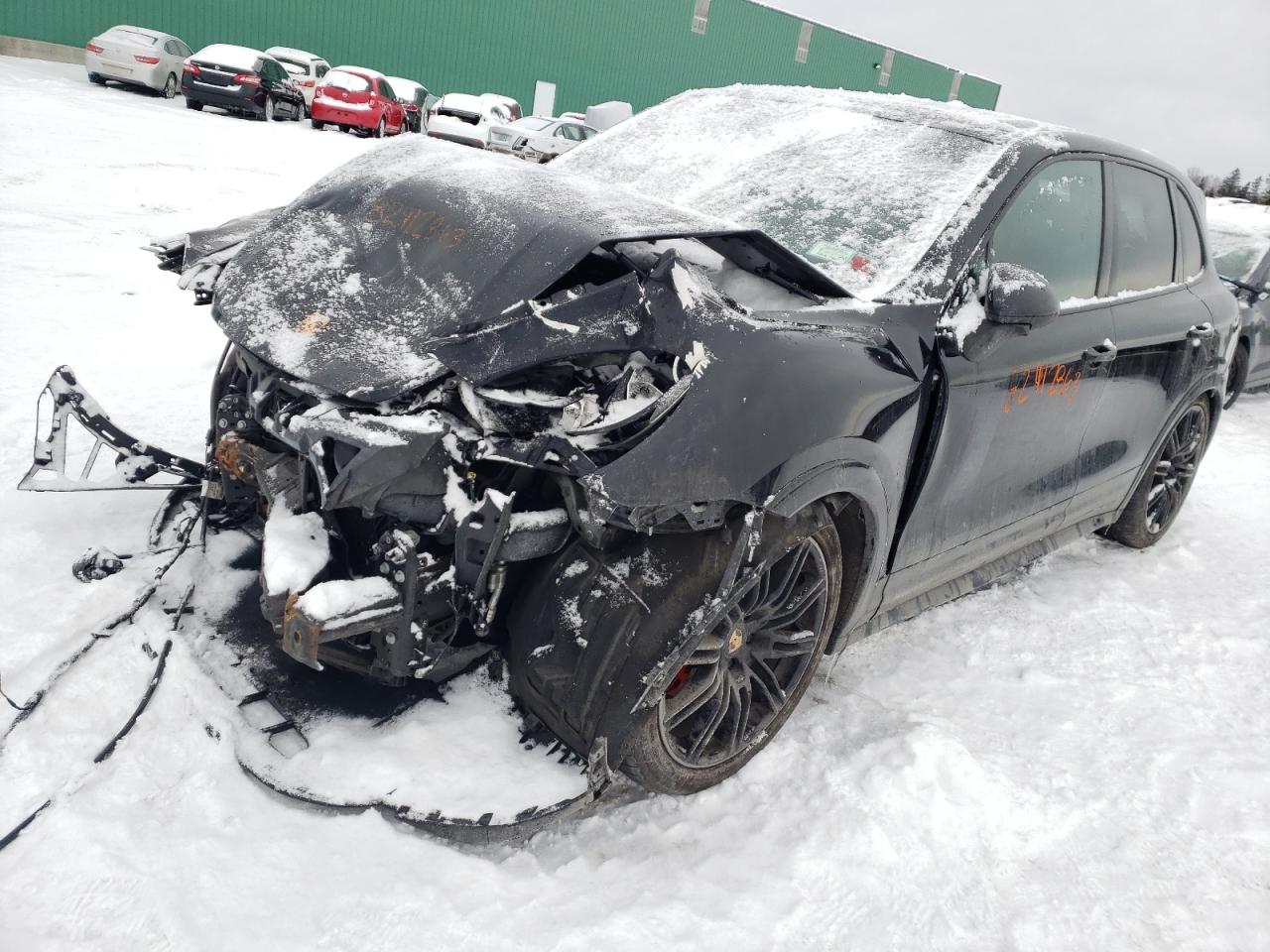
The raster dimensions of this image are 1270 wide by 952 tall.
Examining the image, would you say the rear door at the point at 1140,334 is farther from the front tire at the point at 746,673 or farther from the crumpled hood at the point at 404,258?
the crumpled hood at the point at 404,258

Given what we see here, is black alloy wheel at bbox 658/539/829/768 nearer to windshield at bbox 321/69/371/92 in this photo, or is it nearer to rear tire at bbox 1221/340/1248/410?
rear tire at bbox 1221/340/1248/410

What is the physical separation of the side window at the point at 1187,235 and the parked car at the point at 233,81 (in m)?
17.3

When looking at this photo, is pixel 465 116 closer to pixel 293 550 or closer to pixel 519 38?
pixel 519 38

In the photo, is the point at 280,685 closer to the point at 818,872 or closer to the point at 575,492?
the point at 575,492

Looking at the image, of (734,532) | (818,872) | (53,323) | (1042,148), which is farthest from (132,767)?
(53,323)

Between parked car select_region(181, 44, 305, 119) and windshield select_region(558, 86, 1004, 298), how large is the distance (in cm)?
1605

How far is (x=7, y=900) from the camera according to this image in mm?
1829

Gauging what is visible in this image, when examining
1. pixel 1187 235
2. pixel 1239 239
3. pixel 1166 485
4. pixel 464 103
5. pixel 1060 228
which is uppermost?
pixel 1060 228

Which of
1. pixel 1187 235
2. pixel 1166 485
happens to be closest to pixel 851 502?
pixel 1187 235

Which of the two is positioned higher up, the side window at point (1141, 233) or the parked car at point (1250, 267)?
the side window at point (1141, 233)

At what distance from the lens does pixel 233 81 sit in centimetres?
1694

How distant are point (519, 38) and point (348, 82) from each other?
41.6 ft

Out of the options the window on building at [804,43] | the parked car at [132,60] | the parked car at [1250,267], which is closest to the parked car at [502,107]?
the parked car at [132,60]

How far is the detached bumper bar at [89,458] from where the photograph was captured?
9.16ft
